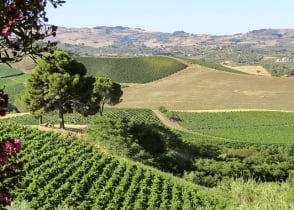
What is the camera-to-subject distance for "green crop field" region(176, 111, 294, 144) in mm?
68312

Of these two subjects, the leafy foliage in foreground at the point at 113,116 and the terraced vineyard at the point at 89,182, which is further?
the leafy foliage in foreground at the point at 113,116

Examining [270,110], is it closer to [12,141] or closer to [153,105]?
[153,105]

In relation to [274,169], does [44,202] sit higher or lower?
higher

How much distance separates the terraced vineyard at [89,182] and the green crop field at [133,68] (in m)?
99.6

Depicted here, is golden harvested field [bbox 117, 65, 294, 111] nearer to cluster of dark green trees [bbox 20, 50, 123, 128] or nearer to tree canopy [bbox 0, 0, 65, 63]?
cluster of dark green trees [bbox 20, 50, 123, 128]

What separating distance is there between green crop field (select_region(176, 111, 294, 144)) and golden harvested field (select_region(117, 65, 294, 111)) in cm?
640

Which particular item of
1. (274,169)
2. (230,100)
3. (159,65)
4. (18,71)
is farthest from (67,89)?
(18,71)

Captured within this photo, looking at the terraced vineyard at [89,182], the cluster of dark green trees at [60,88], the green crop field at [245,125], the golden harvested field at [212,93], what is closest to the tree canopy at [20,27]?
the terraced vineyard at [89,182]

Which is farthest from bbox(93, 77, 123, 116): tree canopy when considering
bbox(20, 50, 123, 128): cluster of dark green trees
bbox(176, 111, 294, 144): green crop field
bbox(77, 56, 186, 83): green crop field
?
bbox(77, 56, 186, 83): green crop field

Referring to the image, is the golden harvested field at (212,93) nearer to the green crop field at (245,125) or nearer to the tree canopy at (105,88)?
the green crop field at (245,125)

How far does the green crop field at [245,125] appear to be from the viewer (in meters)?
68.3

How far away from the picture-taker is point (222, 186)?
35188mm

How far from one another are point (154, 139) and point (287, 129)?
1434 inches

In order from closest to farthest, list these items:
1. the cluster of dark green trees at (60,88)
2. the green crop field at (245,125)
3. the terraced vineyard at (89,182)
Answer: the terraced vineyard at (89,182), the cluster of dark green trees at (60,88), the green crop field at (245,125)
